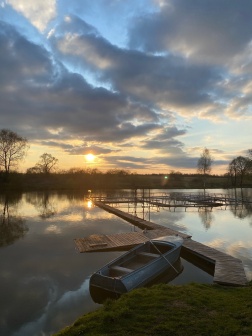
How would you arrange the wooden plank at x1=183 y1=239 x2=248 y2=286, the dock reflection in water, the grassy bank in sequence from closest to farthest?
the grassy bank, the dock reflection in water, the wooden plank at x1=183 y1=239 x2=248 y2=286

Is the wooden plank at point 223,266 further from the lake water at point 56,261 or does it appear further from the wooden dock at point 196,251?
the lake water at point 56,261

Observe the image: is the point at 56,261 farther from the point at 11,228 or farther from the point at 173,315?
the point at 11,228

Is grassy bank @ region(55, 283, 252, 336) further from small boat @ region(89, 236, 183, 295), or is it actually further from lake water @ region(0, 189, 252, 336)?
lake water @ region(0, 189, 252, 336)

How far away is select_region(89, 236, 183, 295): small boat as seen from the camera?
10.4 metres

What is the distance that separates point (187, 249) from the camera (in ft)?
56.3

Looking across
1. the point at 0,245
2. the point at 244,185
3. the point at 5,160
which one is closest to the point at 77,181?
the point at 5,160

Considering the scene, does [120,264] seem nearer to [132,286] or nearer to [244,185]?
[132,286]

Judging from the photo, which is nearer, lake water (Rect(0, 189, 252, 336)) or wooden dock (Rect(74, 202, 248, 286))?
lake water (Rect(0, 189, 252, 336))

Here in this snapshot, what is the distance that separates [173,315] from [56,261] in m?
9.70

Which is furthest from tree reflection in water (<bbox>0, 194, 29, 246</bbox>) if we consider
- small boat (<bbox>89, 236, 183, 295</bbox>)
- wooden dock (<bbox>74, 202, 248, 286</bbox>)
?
small boat (<bbox>89, 236, 183, 295</bbox>)

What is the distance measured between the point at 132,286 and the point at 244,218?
79.5ft

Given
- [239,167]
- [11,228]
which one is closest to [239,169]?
[239,167]

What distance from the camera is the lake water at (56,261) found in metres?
9.52

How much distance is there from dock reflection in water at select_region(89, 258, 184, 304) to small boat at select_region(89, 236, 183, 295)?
184 millimetres
